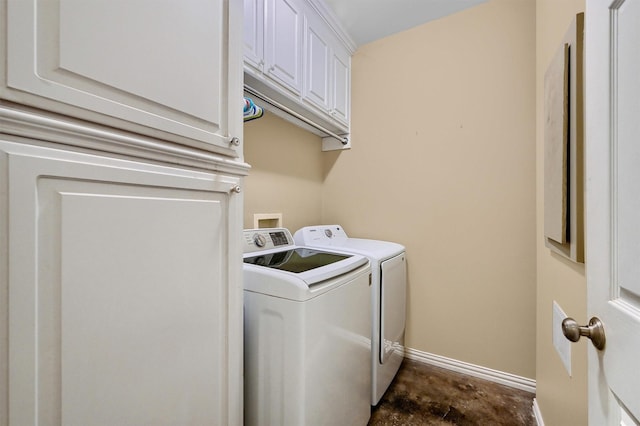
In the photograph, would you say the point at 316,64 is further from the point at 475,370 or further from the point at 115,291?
the point at 475,370

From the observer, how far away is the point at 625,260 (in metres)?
0.46

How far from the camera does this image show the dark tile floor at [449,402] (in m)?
1.51

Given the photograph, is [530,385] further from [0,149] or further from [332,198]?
[0,149]

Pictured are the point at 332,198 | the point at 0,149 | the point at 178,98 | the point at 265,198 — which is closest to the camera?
the point at 0,149

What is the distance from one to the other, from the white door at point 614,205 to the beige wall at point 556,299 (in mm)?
410

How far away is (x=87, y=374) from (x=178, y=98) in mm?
652

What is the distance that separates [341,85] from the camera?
2.24 metres

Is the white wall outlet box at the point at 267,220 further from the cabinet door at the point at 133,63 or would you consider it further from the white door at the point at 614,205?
the white door at the point at 614,205

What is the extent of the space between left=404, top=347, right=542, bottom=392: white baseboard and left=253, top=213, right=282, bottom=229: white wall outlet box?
1516 mm

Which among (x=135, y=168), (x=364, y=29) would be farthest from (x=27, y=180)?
(x=364, y=29)

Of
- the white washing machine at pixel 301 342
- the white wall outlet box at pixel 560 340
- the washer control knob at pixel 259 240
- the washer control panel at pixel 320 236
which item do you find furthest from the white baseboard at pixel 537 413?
the washer control knob at pixel 259 240

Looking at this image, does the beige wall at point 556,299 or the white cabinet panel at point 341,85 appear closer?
the beige wall at point 556,299

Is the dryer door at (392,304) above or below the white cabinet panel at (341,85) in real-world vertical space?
below

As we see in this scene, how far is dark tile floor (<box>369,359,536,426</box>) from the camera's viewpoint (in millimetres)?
1515
